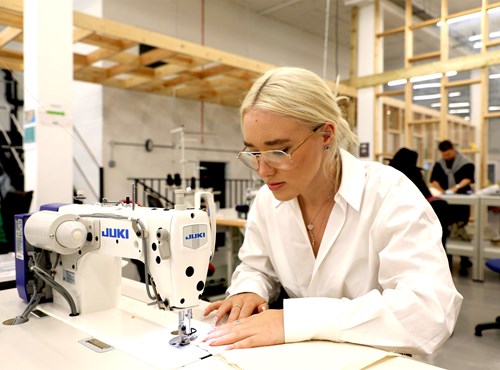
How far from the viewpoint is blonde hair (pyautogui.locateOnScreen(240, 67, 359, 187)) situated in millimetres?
1002

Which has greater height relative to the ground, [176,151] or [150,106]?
[150,106]

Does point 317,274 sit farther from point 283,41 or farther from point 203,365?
point 283,41

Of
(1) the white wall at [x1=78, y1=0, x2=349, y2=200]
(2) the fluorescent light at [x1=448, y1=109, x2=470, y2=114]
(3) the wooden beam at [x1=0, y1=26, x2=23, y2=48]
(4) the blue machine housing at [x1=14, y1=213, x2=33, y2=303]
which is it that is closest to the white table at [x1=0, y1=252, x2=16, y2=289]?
(4) the blue machine housing at [x1=14, y1=213, x2=33, y2=303]

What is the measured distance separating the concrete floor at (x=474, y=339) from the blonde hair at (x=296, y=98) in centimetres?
120

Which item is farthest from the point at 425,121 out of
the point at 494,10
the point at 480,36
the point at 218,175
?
the point at 218,175

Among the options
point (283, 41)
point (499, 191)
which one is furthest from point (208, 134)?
point (499, 191)

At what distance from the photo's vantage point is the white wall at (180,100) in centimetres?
611

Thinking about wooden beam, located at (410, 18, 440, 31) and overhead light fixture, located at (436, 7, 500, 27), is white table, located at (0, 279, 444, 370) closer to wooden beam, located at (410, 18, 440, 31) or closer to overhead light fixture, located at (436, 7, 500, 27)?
overhead light fixture, located at (436, 7, 500, 27)

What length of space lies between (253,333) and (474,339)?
253 centimetres

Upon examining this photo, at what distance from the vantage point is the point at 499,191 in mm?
4465

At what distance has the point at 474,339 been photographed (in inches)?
108

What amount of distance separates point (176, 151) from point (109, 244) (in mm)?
6091

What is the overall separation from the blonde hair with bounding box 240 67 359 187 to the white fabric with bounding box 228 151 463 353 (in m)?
0.18

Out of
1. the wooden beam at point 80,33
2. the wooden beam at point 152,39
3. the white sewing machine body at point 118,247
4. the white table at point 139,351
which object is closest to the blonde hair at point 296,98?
the white sewing machine body at point 118,247
